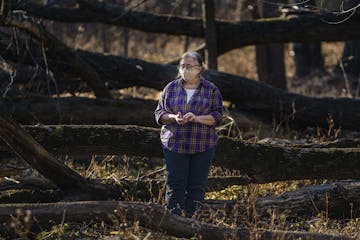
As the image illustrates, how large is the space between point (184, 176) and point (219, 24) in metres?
5.81

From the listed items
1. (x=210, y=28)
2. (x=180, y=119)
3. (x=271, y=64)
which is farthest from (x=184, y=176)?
(x=271, y=64)

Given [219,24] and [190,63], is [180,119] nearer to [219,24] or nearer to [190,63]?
[190,63]

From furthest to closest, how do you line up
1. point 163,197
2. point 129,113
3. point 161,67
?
point 161,67, point 129,113, point 163,197

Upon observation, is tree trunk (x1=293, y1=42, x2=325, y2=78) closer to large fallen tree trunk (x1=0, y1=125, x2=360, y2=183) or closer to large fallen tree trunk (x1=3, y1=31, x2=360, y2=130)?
large fallen tree trunk (x1=3, y1=31, x2=360, y2=130)

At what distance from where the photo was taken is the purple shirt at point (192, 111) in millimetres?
5590

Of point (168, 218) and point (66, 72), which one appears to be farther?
point (66, 72)

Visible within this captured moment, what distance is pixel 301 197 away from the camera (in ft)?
20.9

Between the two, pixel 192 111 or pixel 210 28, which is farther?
pixel 210 28

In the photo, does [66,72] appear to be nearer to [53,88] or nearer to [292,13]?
[53,88]

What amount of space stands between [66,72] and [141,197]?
141 inches

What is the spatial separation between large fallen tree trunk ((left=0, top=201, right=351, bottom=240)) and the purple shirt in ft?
2.38

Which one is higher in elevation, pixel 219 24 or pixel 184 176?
pixel 219 24

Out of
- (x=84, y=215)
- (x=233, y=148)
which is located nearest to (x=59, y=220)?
(x=84, y=215)

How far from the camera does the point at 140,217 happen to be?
5.00 meters
